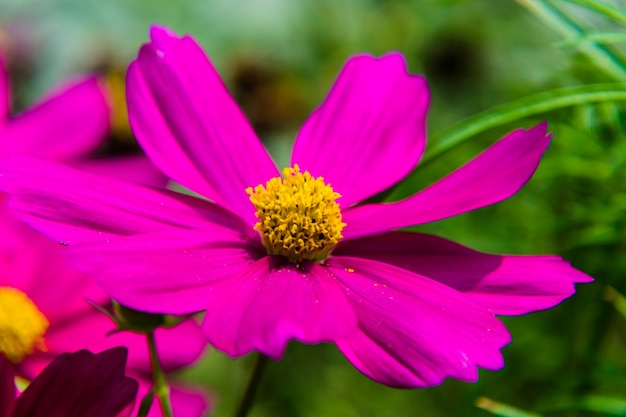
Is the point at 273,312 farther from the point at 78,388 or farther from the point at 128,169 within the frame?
the point at 128,169

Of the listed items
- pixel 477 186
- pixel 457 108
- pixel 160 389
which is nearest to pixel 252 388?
pixel 160 389

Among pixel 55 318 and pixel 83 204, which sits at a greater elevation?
pixel 83 204

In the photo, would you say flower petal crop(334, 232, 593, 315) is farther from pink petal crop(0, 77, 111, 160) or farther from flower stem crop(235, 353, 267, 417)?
pink petal crop(0, 77, 111, 160)

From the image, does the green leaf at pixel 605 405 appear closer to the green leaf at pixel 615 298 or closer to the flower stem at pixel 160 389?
the green leaf at pixel 615 298

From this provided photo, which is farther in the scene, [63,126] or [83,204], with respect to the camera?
[63,126]

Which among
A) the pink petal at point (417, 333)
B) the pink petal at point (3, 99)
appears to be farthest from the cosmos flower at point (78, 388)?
the pink petal at point (3, 99)

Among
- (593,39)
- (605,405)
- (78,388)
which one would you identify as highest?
(593,39)
